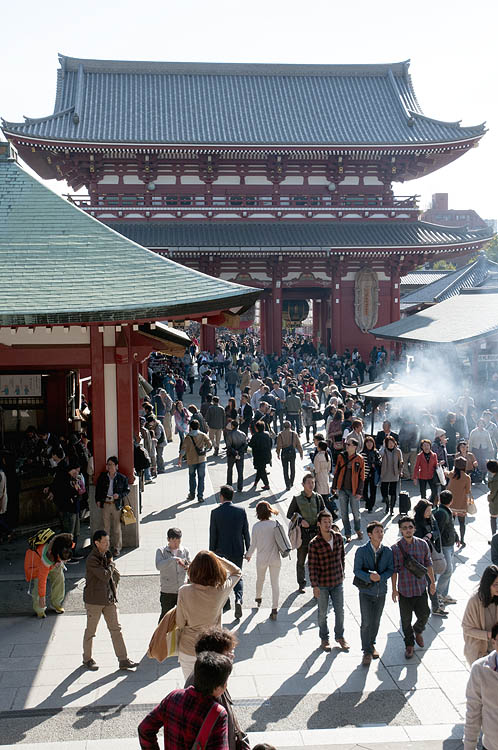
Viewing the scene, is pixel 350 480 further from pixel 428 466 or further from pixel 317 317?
pixel 317 317

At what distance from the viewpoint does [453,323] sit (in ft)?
77.7

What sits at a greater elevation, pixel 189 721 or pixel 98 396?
pixel 98 396

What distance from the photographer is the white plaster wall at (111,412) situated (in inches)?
440

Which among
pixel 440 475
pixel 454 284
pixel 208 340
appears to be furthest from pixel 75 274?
pixel 454 284

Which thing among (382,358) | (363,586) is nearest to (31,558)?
(363,586)

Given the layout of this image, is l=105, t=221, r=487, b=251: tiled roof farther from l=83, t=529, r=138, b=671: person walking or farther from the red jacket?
l=83, t=529, r=138, b=671: person walking

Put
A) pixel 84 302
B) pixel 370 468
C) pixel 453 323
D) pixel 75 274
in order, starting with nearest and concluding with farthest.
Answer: pixel 84 302 < pixel 75 274 < pixel 370 468 < pixel 453 323

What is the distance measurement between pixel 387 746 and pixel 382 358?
81.7 ft

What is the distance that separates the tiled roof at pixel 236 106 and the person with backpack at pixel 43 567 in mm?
25279

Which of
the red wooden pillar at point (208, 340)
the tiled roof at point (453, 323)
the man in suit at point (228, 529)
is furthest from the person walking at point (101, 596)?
the red wooden pillar at point (208, 340)

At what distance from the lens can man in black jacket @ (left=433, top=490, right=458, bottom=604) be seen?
878 centimetres

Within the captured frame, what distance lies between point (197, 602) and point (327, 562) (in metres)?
2.32

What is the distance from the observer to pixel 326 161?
3338cm

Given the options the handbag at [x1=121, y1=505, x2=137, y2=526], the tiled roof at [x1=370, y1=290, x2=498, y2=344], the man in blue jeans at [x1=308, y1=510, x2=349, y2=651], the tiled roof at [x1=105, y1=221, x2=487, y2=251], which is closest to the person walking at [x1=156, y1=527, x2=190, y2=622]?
the man in blue jeans at [x1=308, y1=510, x2=349, y2=651]
